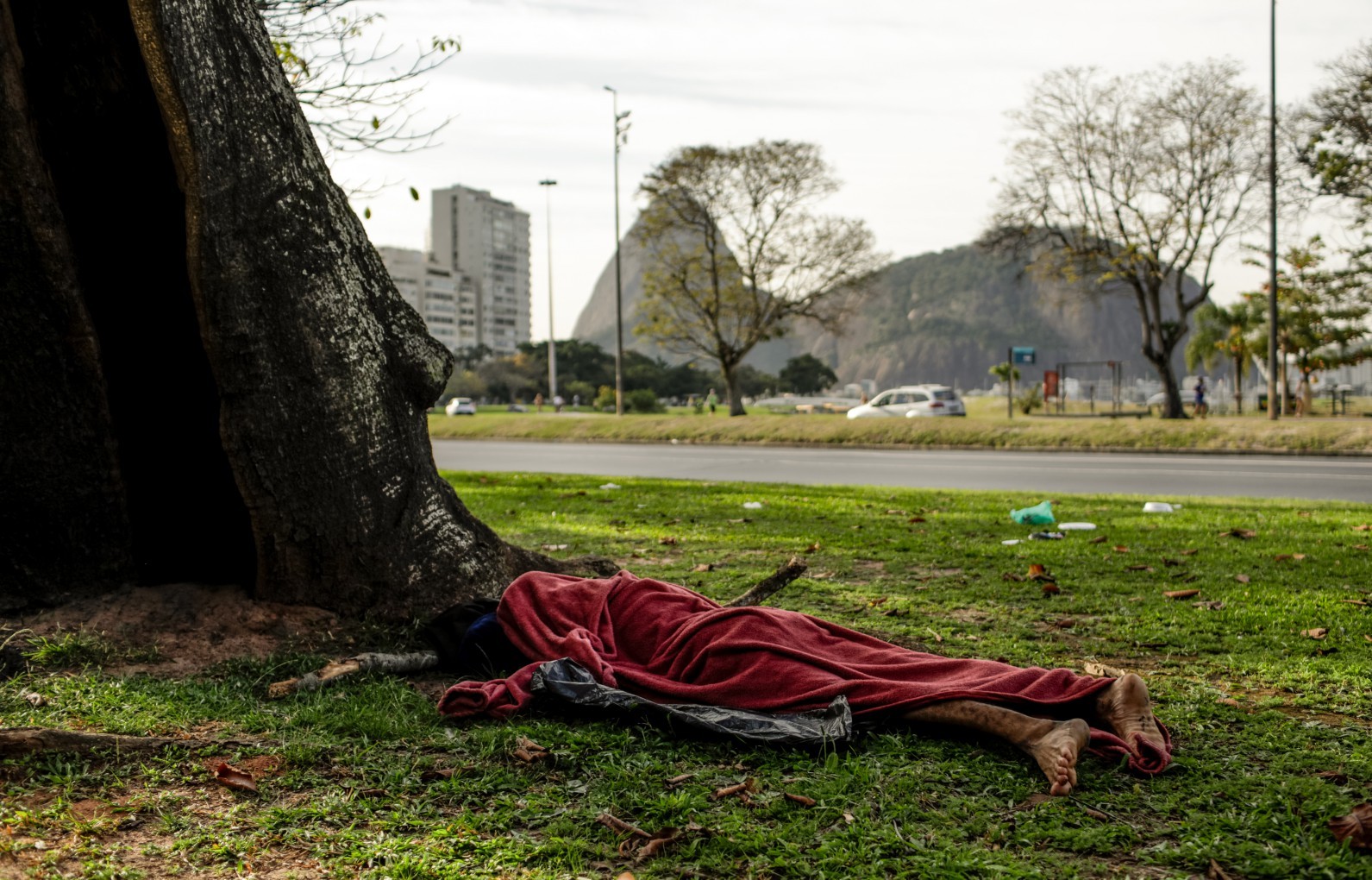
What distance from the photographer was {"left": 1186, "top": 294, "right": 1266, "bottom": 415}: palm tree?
4618 centimetres

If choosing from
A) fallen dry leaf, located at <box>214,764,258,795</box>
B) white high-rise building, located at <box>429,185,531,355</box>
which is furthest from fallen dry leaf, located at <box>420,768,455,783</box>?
white high-rise building, located at <box>429,185,531,355</box>

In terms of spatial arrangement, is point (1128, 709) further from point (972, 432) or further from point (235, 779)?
point (972, 432)

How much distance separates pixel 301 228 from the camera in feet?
16.2

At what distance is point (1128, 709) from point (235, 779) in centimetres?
282

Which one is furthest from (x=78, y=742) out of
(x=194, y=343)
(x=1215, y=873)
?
(x=1215, y=873)

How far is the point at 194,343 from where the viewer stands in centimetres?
525

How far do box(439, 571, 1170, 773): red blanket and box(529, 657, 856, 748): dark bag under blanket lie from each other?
65 mm

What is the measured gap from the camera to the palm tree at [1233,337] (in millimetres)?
46175

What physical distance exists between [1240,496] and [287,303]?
10.9m

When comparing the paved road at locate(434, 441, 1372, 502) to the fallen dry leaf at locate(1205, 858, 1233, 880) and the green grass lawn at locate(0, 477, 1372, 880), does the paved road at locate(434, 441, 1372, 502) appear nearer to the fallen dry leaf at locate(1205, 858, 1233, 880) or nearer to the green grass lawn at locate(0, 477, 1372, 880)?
the green grass lawn at locate(0, 477, 1372, 880)

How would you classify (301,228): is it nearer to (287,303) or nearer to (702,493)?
(287,303)

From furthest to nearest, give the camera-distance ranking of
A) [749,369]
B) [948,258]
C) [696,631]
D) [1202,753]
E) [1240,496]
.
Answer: [948,258], [749,369], [1240,496], [696,631], [1202,753]

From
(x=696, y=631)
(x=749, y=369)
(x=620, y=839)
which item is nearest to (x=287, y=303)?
(x=696, y=631)

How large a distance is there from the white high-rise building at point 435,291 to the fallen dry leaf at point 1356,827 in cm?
15445
